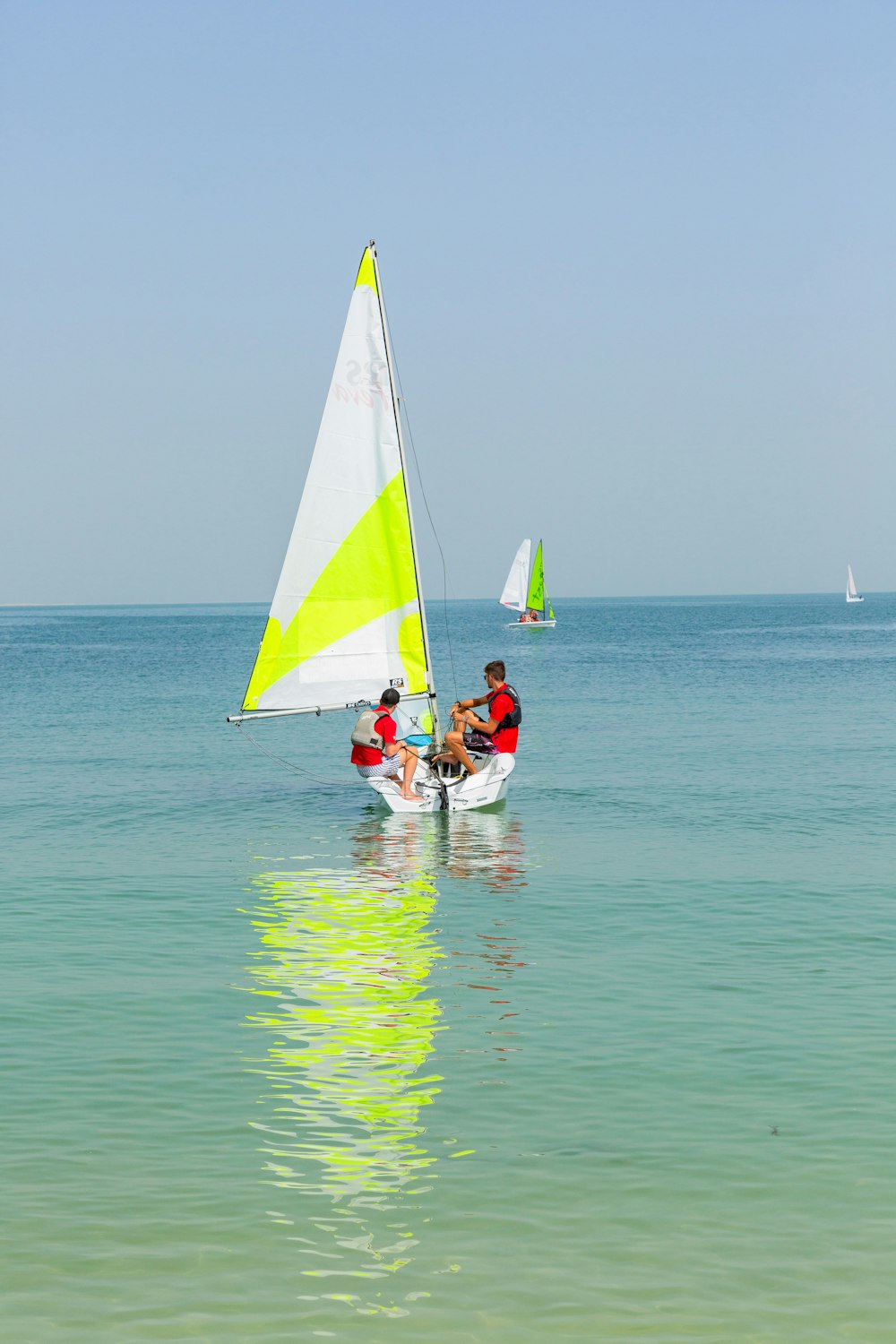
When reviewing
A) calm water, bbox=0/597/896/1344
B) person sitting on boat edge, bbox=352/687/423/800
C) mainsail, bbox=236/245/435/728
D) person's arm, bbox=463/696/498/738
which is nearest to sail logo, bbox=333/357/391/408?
mainsail, bbox=236/245/435/728

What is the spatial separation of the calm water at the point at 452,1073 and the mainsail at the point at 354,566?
8.48ft

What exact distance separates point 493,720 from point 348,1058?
496 inches

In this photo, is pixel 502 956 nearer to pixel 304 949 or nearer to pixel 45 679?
pixel 304 949

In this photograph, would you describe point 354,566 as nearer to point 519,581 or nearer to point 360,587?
point 360,587

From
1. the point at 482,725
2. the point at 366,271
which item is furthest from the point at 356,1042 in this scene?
the point at 366,271

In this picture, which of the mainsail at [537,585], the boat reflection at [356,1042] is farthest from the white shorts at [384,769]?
the mainsail at [537,585]

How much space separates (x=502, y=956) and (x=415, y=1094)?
4.30 meters

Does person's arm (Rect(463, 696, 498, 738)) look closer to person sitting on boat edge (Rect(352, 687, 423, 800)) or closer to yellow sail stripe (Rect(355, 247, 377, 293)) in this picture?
person sitting on boat edge (Rect(352, 687, 423, 800))

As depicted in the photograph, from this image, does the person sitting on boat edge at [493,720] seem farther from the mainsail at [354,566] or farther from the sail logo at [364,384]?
the sail logo at [364,384]

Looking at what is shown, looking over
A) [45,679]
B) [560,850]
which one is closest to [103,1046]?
[560,850]

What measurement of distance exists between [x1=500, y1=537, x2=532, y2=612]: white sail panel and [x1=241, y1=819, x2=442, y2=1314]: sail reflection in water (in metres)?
103

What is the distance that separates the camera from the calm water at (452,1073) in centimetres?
738

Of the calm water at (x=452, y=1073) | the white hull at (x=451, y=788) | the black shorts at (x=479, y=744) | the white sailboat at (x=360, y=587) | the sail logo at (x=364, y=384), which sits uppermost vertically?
the sail logo at (x=364, y=384)

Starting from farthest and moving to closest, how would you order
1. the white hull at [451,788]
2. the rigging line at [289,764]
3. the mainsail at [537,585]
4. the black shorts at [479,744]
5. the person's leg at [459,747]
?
the mainsail at [537,585] → the rigging line at [289,764] → the black shorts at [479,744] → the person's leg at [459,747] → the white hull at [451,788]
